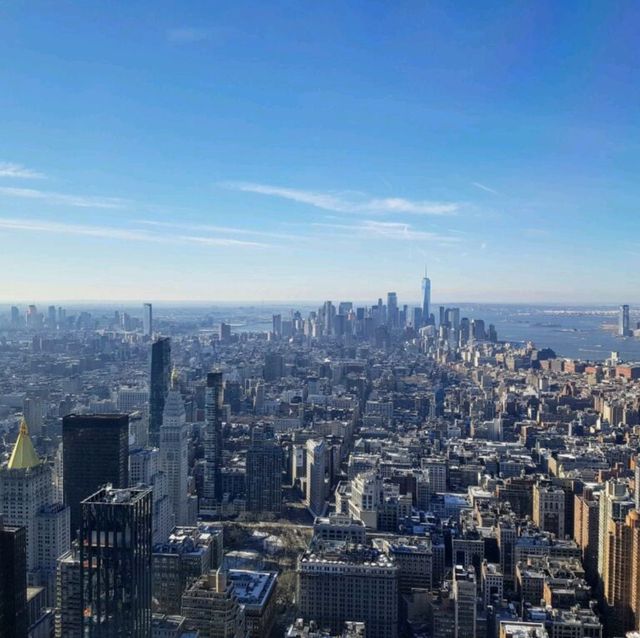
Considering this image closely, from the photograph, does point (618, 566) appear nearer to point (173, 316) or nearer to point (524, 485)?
point (524, 485)

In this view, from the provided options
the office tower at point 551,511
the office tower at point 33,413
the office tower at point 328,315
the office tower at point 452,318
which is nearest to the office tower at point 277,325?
the office tower at point 328,315

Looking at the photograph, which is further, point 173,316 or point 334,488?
point 173,316

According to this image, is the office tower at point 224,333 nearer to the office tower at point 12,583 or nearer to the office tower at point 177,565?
the office tower at point 177,565

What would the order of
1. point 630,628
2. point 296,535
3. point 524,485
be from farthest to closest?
point 524,485
point 296,535
point 630,628

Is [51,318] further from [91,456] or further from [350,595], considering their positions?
[350,595]

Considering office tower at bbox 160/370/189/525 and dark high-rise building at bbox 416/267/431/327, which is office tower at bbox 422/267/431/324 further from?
office tower at bbox 160/370/189/525

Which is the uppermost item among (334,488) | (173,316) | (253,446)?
(173,316)

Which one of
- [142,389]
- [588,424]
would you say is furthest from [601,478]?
[142,389]
